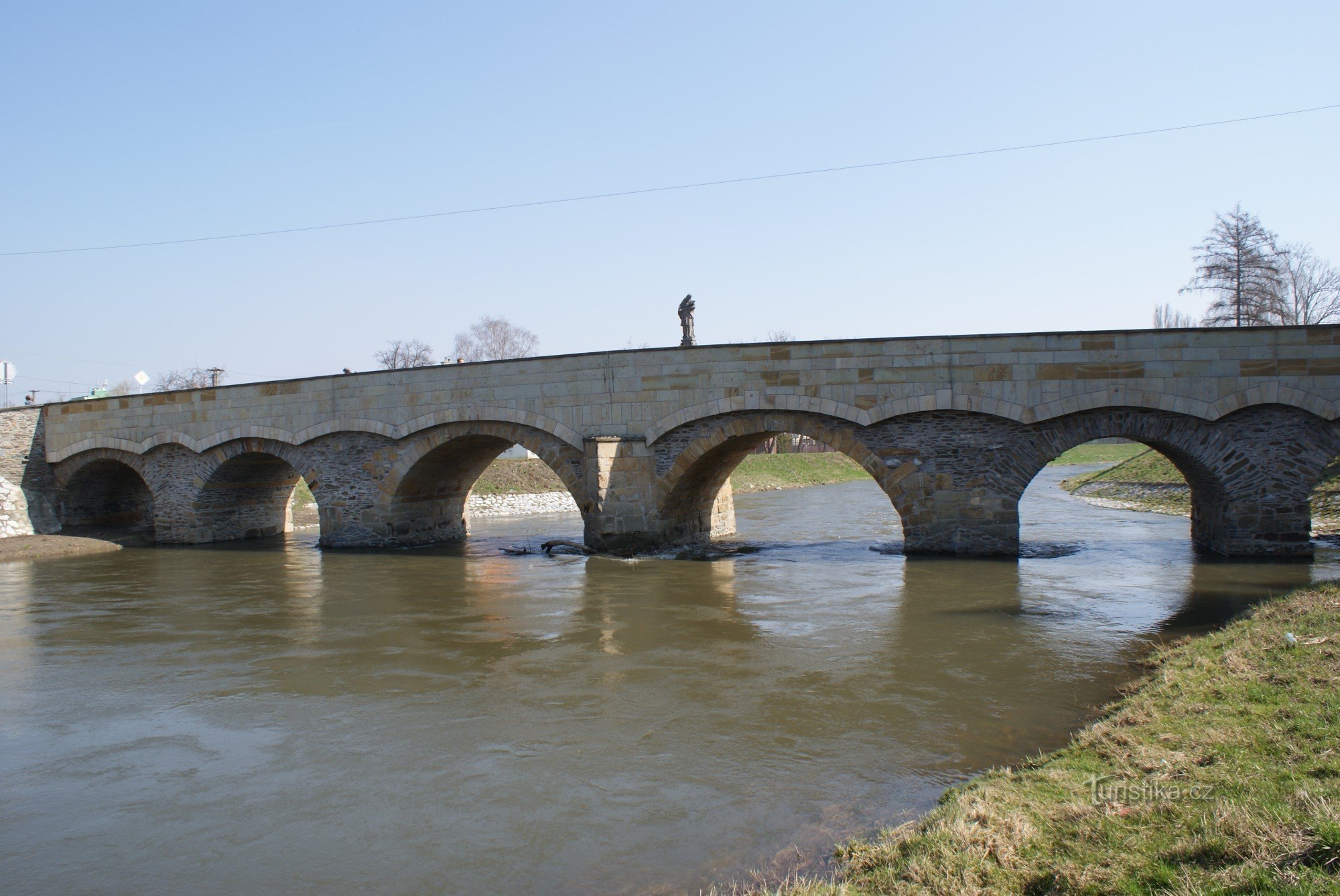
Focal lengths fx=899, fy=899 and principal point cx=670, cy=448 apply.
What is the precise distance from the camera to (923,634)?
8.84 metres

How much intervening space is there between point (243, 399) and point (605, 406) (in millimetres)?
8266

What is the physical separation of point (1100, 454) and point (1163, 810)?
5221cm

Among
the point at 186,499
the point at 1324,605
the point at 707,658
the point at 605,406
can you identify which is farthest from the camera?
the point at 186,499

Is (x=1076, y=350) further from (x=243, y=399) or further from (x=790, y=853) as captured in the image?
(x=243, y=399)

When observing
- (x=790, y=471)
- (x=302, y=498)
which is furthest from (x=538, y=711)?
(x=790, y=471)

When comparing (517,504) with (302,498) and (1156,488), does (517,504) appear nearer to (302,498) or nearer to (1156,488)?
(302,498)

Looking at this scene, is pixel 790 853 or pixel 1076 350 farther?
pixel 1076 350

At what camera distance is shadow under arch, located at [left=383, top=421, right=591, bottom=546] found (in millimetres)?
16078

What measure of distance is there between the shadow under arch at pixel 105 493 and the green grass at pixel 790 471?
61.6ft

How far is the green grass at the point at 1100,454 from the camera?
46.2 meters

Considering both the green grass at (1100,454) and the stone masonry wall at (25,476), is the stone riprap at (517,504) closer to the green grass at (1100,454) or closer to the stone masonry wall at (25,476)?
the stone masonry wall at (25,476)

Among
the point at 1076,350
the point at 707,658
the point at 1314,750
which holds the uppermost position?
the point at 1076,350

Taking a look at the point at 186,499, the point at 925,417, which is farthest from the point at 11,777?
the point at 186,499

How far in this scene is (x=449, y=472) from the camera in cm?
1902
